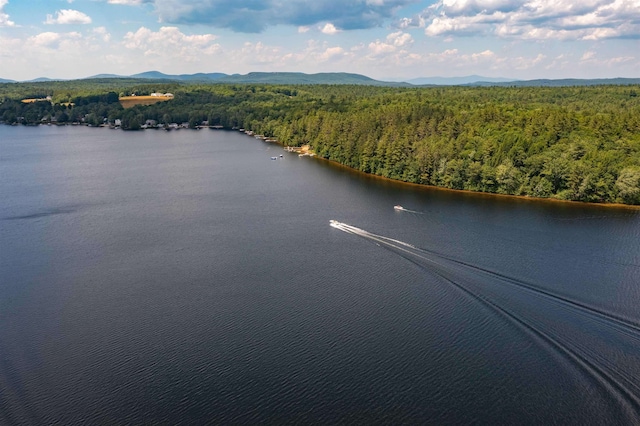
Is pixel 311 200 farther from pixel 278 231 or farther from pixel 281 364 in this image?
pixel 281 364

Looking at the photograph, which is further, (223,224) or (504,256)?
(223,224)

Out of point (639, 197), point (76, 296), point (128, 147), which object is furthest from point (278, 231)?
point (128, 147)

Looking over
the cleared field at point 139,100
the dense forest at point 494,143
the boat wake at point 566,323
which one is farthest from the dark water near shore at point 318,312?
the cleared field at point 139,100

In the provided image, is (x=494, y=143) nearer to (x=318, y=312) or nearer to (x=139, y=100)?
(x=318, y=312)

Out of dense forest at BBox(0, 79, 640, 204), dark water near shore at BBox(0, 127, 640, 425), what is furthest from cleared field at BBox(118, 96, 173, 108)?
dark water near shore at BBox(0, 127, 640, 425)

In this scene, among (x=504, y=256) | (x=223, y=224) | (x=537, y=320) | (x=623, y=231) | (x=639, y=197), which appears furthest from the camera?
(x=639, y=197)

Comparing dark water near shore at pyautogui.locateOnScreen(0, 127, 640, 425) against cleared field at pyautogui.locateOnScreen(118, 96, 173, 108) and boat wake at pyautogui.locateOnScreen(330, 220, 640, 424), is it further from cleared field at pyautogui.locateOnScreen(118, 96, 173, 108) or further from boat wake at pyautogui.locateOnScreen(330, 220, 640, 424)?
cleared field at pyautogui.locateOnScreen(118, 96, 173, 108)
